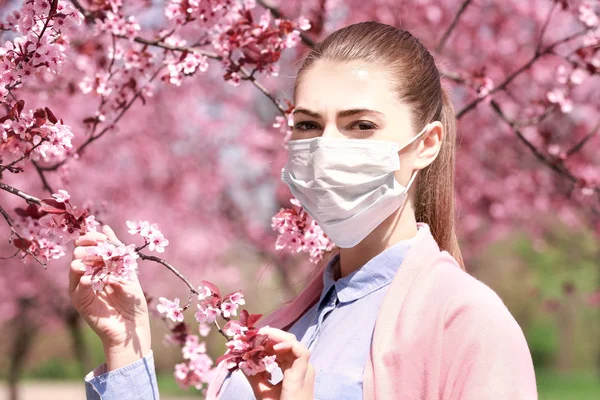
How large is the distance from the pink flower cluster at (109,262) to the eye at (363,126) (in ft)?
2.01

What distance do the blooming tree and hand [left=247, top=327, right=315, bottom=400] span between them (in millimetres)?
723

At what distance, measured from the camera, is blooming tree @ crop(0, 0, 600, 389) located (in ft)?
9.41

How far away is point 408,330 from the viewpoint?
1.71 meters

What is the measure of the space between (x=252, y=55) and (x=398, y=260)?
118 centimetres

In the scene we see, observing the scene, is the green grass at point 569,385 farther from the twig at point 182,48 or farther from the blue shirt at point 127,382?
the blue shirt at point 127,382

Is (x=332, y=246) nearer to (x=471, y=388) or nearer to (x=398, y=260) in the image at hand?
(x=398, y=260)

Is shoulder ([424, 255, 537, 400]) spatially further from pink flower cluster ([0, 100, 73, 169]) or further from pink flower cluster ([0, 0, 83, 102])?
pink flower cluster ([0, 0, 83, 102])

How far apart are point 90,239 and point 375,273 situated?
0.70 meters

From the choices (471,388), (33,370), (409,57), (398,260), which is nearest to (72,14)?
(409,57)

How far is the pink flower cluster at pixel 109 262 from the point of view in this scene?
180cm

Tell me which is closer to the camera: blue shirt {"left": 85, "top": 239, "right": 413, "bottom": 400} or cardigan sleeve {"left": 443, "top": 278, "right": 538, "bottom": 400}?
cardigan sleeve {"left": 443, "top": 278, "right": 538, "bottom": 400}

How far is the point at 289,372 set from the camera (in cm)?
163

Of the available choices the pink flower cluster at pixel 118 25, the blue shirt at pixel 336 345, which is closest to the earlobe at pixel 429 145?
the blue shirt at pixel 336 345

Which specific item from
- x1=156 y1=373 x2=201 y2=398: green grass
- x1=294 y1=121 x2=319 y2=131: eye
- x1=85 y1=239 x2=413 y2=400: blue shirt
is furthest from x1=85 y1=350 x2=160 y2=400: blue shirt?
x1=156 y1=373 x2=201 y2=398: green grass
